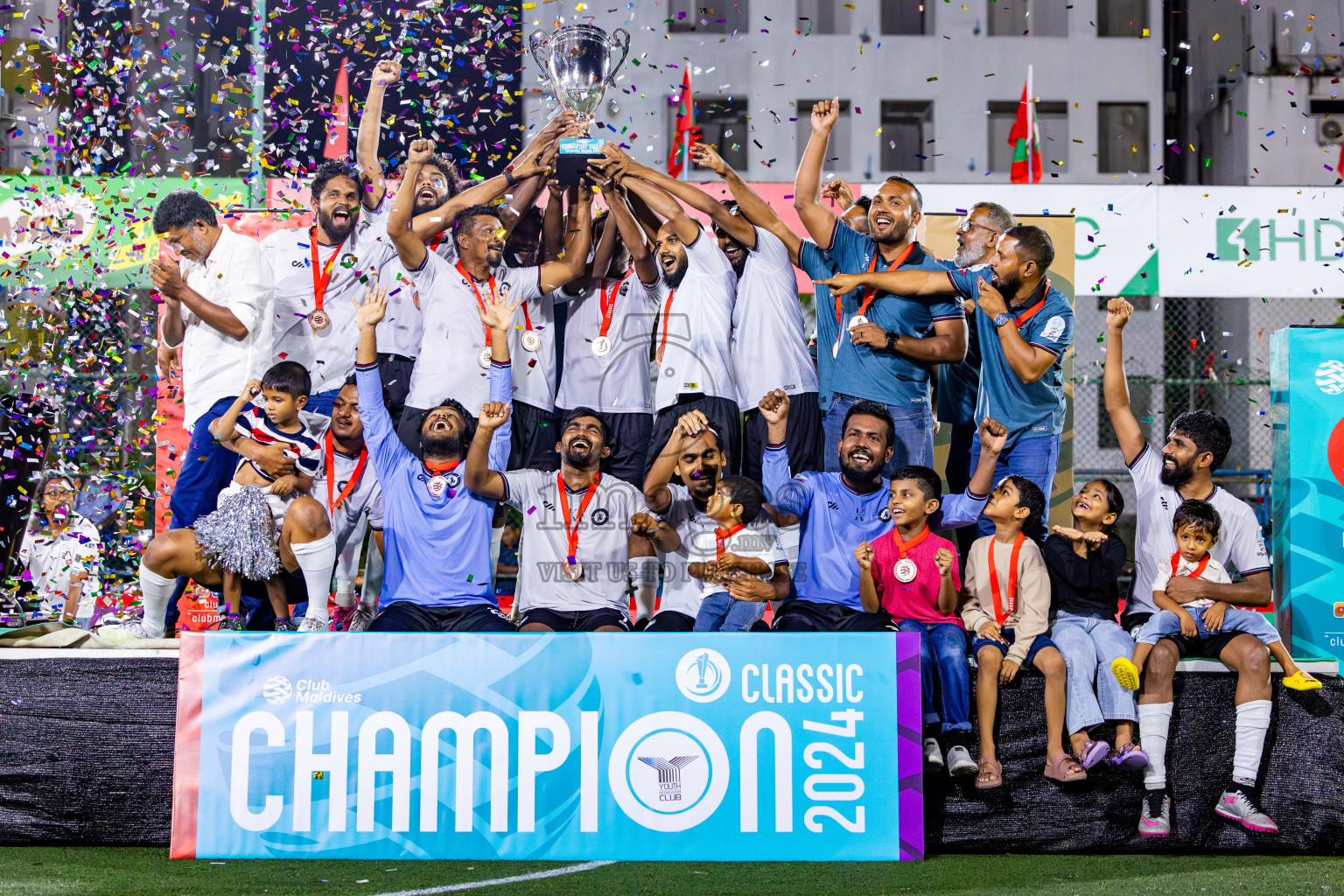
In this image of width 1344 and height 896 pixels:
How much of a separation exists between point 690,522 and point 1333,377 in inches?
124

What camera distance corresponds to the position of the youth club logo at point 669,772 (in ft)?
14.1

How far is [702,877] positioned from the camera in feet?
13.3

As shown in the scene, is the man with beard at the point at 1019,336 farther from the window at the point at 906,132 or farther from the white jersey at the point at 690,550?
the window at the point at 906,132

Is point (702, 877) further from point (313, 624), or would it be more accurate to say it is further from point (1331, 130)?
point (1331, 130)

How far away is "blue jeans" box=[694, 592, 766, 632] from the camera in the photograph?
491 centimetres

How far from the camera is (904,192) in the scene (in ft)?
18.1

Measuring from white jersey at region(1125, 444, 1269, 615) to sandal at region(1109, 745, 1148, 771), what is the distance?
79cm

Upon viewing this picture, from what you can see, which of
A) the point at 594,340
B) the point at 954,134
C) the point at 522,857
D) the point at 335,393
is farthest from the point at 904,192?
the point at 954,134

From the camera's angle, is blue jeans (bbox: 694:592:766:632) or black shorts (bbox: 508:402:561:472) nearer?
blue jeans (bbox: 694:592:766:632)

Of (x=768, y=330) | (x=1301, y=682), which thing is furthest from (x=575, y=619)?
(x=1301, y=682)

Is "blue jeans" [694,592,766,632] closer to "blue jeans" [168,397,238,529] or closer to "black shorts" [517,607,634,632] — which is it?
"black shorts" [517,607,634,632]

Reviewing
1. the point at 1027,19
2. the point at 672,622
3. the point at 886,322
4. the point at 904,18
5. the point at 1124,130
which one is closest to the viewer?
the point at 672,622

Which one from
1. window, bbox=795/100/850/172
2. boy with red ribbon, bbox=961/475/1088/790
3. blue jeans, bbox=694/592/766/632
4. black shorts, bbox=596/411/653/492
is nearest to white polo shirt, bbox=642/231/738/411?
black shorts, bbox=596/411/653/492

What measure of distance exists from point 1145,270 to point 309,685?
17.5 ft
